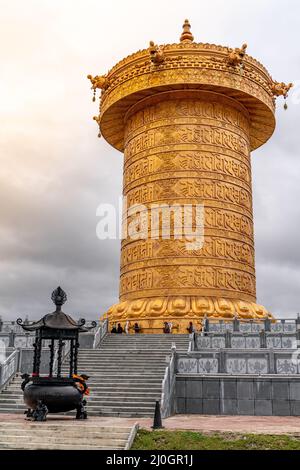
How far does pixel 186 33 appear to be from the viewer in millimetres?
21484

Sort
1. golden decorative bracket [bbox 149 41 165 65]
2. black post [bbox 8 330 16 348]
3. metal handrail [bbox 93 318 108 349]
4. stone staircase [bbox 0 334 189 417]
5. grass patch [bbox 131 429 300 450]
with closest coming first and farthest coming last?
grass patch [bbox 131 429 300 450] → stone staircase [bbox 0 334 189 417] → black post [bbox 8 330 16 348] → metal handrail [bbox 93 318 108 349] → golden decorative bracket [bbox 149 41 165 65]

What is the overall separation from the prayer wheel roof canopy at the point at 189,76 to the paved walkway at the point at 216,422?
13472 millimetres

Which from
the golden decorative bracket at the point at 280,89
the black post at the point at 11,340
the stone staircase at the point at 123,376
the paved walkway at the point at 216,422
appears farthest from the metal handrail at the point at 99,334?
the golden decorative bracket at the point at 280,89

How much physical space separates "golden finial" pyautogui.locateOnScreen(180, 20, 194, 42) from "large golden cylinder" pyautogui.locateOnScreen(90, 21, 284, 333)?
1919mm

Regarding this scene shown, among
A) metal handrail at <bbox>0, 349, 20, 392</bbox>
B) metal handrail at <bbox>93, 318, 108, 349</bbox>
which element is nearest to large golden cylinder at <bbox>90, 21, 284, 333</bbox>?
metal handrail at <bbox>93, 318, 108, 349</bbox>

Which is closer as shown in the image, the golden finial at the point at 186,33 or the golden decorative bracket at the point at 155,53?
the golden decorative bracket at the point at 155,53

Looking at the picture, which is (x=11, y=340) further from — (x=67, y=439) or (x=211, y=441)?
(x=211, y=441)

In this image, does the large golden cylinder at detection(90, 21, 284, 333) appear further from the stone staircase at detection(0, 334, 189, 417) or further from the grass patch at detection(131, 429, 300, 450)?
the grass patch at detection(131, 429, 300, 450)

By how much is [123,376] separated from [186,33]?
15960 millimetres

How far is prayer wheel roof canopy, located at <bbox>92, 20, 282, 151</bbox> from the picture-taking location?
1919 centimetres

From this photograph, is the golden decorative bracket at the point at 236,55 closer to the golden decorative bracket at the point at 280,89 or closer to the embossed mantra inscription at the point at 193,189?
the embossed mantra inscription at the point at 193,189

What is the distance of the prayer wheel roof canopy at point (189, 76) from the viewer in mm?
19188
